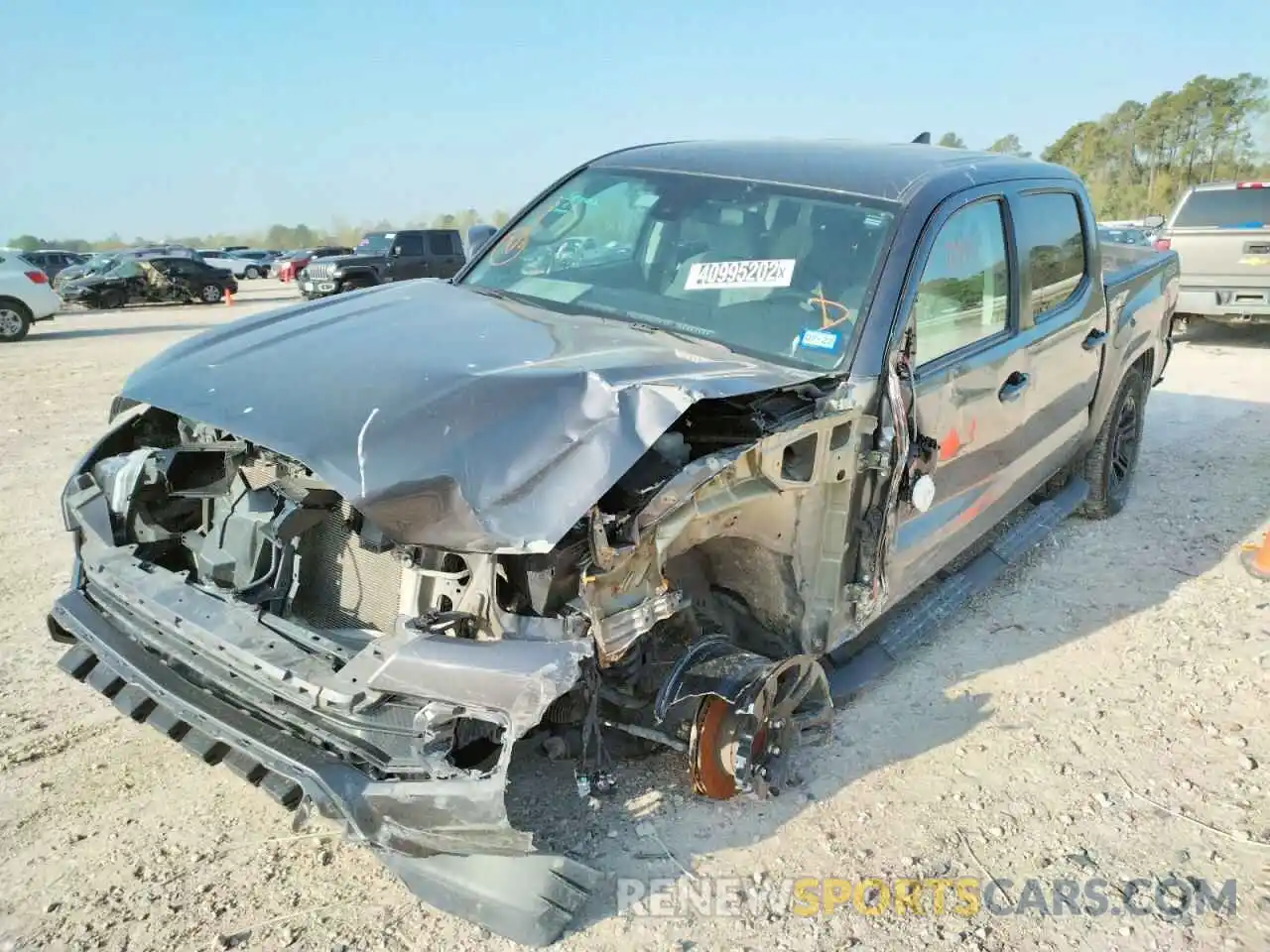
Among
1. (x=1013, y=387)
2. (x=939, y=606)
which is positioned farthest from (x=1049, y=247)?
(x=939, y=606)

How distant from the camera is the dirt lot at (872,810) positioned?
2.49m

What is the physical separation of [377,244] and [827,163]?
20.0 metres

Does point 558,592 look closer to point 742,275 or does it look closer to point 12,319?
point 742,275

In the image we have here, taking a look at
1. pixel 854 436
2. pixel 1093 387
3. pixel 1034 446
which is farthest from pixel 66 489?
pixel 1093 387

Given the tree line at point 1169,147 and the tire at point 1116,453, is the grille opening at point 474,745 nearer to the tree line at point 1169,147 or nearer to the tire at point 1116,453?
the tire at point 1116,453

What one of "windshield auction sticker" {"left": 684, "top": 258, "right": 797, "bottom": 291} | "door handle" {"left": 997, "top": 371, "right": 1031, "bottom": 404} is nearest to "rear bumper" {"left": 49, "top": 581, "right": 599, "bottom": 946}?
"windshield auction sticker" {"left": 684, "top": 258, "right": 797, "bottom": 291}

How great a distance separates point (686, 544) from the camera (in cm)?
262

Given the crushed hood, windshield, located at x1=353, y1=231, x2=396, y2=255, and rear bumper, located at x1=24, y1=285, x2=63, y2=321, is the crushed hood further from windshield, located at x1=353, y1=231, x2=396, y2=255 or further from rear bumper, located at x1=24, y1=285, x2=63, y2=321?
windshield, located at x1=353, y1=231, x2=396, y2=255

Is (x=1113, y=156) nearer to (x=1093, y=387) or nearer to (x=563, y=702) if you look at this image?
(x=1093, y=387)

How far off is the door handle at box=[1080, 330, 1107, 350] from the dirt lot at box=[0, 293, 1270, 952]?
1198 millimetres

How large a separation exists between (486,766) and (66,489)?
6.49 feet

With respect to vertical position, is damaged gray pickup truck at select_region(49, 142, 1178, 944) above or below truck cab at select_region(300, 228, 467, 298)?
above

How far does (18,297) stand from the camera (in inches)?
593

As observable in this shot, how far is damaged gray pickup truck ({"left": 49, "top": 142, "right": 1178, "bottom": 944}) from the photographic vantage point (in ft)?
7.43
